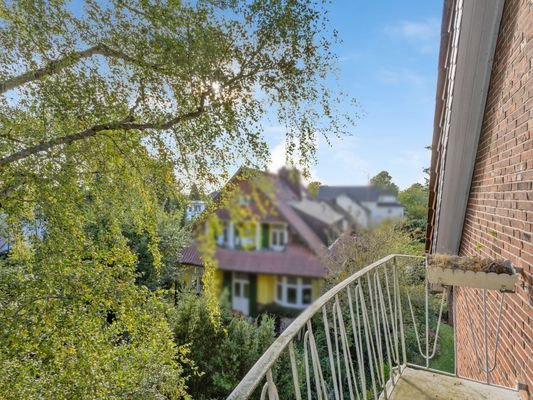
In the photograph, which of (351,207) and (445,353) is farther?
(445,353)

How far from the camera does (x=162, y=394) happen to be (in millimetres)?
4973

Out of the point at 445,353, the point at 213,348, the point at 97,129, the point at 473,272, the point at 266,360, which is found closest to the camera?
the point at 266,360

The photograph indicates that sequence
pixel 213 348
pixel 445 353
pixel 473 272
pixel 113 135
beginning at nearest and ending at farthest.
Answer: pixel 473 272
pixel 113 135
pixel 213 348
pixel 445 353

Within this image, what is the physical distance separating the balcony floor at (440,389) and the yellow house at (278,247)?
249 cm

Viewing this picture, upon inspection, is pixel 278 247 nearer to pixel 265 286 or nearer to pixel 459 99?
pixel 265 286

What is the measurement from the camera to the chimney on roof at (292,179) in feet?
1.40

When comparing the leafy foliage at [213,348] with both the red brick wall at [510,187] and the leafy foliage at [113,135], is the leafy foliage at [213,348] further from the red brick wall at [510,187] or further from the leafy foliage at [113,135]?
the red brick wall at [510,187]

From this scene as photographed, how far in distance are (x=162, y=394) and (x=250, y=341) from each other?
256cm

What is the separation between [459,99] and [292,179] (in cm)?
342

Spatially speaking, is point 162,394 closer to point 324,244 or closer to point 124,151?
point 124,151

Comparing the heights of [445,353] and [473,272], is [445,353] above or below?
below

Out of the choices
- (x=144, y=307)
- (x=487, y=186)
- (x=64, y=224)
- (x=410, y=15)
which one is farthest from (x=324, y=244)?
(x=144, y=307)

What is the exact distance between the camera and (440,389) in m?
2.57

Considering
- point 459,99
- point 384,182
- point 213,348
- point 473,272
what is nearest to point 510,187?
point 473,272
